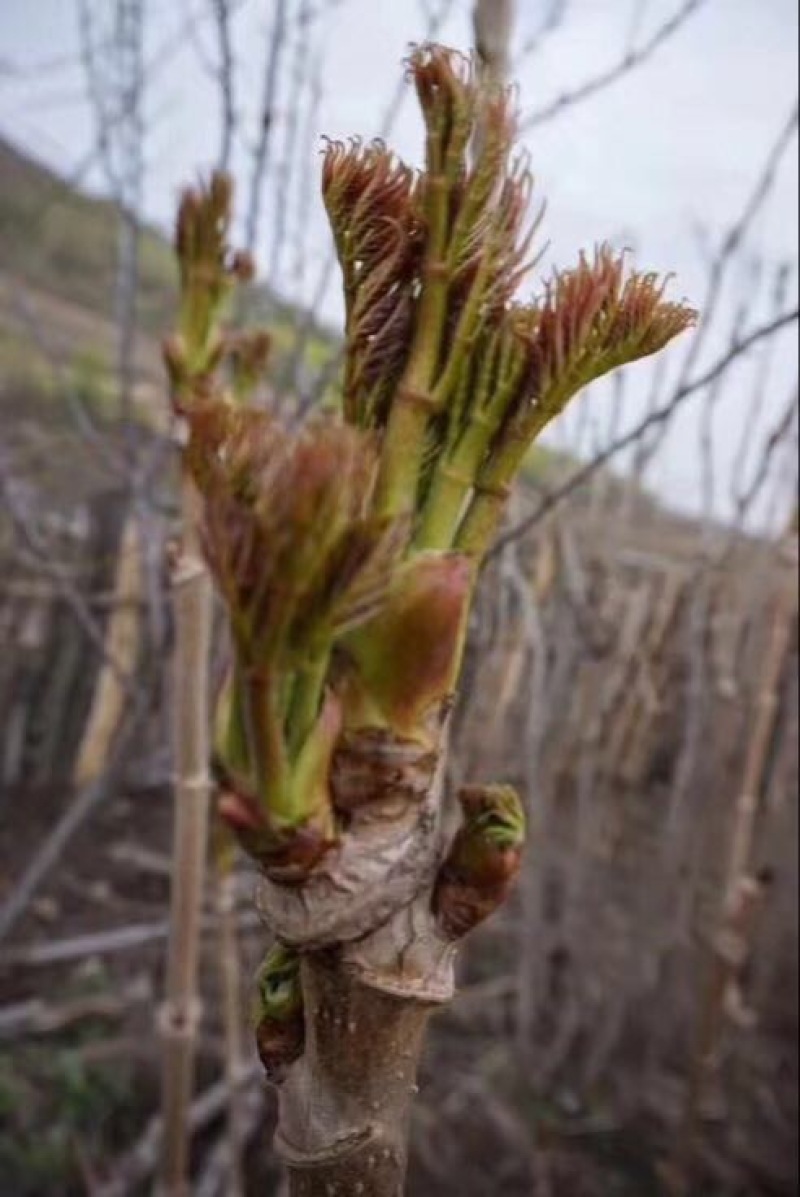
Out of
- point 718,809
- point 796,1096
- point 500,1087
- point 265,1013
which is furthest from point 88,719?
point 265,1013

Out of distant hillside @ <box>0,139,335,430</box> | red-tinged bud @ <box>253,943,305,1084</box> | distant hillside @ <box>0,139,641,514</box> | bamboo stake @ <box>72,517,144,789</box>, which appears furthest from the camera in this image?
distant hillside @ <box>0,139,335,430</box>

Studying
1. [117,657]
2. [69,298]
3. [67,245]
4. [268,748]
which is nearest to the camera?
[268,748]

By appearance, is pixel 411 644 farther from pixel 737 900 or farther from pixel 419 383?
pixel 737 900

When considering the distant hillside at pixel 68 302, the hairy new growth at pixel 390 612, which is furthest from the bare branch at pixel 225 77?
the distant hillside at pixel 68 302

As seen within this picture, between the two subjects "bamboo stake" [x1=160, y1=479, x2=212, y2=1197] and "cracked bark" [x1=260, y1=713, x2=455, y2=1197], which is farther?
"bamboo stake" [x1=160, y1=479, x2=212, y2=1197]

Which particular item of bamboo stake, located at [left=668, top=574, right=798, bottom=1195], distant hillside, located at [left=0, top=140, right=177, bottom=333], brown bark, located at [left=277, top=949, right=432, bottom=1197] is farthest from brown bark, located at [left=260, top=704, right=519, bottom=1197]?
distant hillside, located at [left=0, top=140, right=177, bottom=333]

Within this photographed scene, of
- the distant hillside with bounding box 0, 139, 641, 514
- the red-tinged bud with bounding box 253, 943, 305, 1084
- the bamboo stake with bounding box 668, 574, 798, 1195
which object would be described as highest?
the distant hillside with bounding box 0, 139, 641, 514

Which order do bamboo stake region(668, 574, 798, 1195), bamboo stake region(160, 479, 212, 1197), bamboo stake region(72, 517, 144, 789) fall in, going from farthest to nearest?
bamboo stake region(72, 517, 144, 789), bamboo stake region(668, 574, 798, 1195), bamboo stake region(160, 479, 212, 1197)

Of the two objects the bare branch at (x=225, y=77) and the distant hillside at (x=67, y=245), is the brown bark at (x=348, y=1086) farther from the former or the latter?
the distant hillside at (x=67, y=245)

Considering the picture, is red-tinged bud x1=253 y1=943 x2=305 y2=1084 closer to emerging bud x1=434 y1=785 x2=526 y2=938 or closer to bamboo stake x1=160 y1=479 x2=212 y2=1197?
emerging bud x1=434 y1=785 x2=526 y2=938

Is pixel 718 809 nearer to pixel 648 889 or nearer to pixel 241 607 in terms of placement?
pixel 648 889

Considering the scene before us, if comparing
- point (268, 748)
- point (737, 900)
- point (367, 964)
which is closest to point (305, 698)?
point (268, 748)
